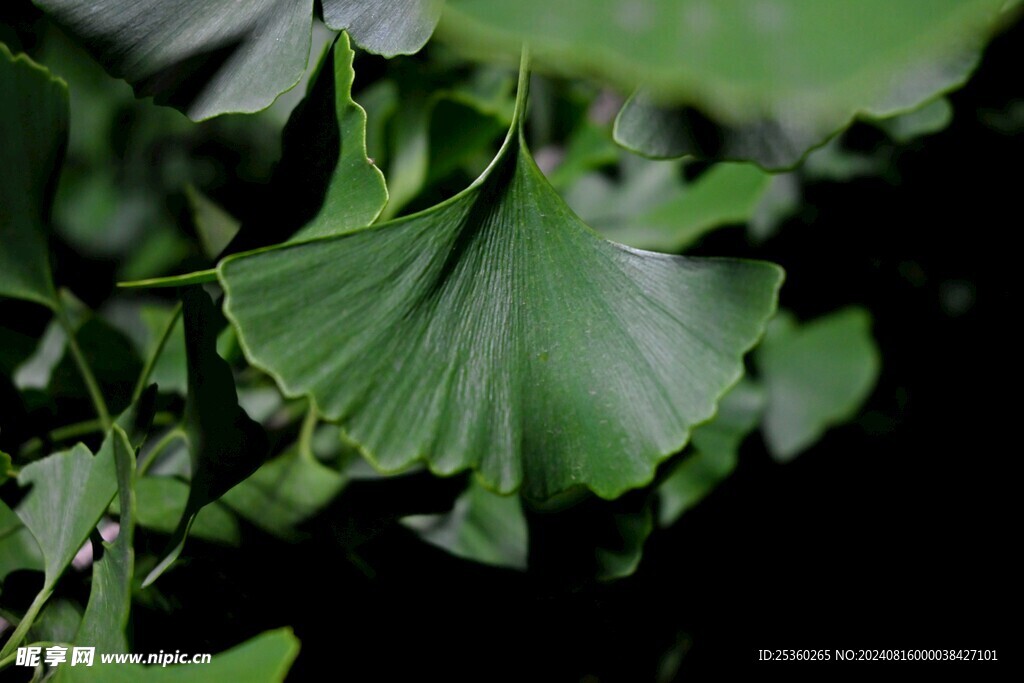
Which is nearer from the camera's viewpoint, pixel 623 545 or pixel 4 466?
pixel 4 466

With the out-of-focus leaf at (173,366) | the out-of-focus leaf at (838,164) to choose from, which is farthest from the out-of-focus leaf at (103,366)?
the out-of-focus leaf at (838,164)

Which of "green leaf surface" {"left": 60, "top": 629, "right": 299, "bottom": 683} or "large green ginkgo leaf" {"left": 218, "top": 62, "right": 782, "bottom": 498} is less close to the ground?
"large green ginkgo leaf" {"left": 218, "top": 62, "right": 782, "bottom": 498}

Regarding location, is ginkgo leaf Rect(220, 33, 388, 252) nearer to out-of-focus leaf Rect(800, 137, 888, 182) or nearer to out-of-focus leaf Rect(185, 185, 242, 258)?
out-of-focus leaf Rect(185, 185, 242, 258)

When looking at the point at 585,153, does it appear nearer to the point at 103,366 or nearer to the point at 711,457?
the point at 711,457

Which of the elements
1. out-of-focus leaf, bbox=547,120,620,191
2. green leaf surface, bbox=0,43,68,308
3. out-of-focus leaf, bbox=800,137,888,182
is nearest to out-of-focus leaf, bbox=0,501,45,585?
green leaf surface, bbox=0,43,68,308

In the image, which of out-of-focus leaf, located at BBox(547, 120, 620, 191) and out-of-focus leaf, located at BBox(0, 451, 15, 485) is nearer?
out-of-focus leaf, located at BBox(0, 451, 15, 485)

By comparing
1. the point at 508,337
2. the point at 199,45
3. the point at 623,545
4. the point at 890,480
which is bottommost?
the point at 890,480

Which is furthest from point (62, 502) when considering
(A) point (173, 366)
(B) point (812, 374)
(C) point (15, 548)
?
(B) point (812, 374)
